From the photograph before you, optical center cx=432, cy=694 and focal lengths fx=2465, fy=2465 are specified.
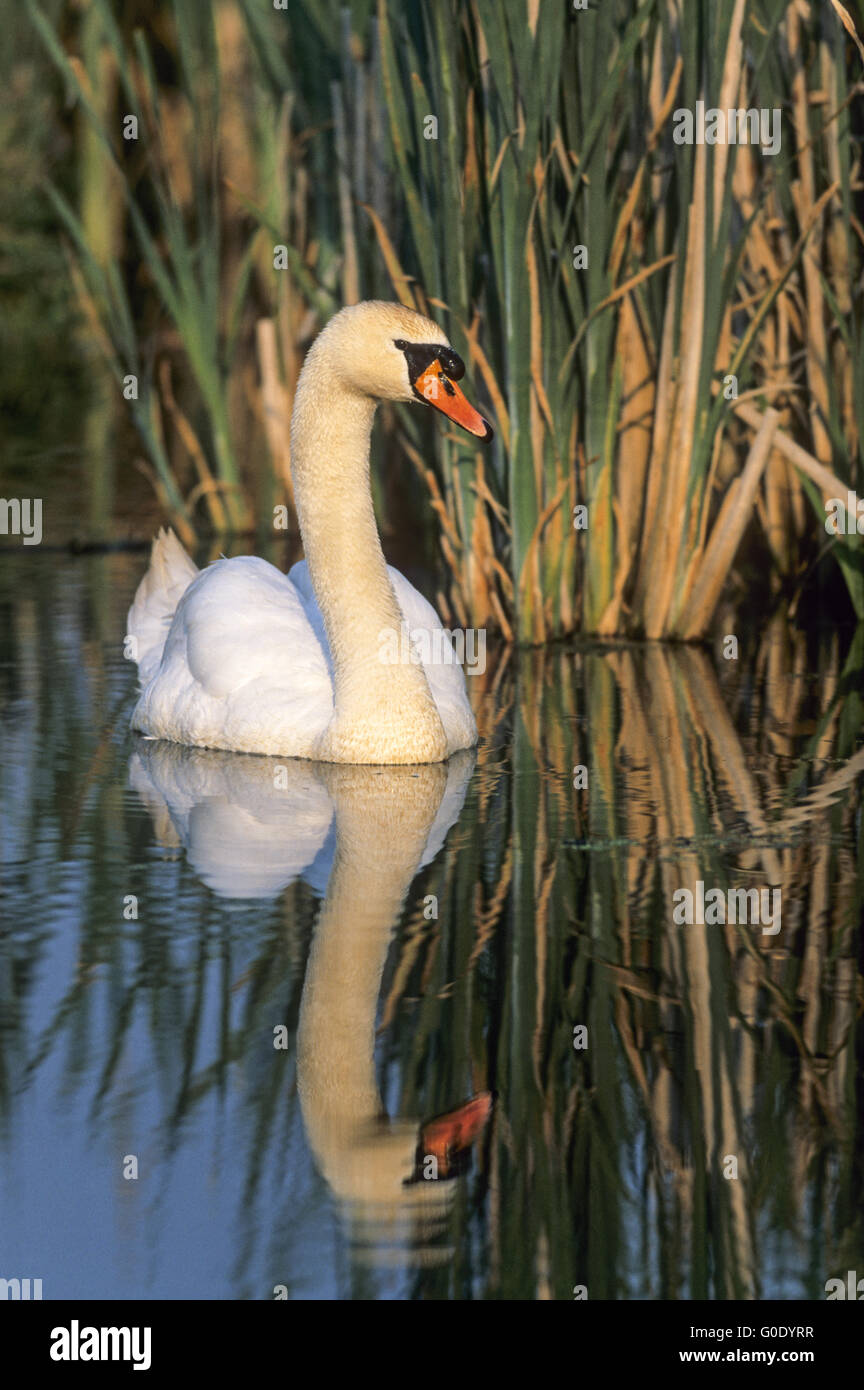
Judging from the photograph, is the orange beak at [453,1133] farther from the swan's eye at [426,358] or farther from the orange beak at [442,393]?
the swan's eye at [426,358]

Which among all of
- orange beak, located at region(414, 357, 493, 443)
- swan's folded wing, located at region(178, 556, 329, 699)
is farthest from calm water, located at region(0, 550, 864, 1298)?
orange beak, located at region(414, 357, 493, 443)

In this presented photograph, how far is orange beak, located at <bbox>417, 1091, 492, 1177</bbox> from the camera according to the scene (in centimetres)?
500

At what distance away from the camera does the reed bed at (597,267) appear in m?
9.57

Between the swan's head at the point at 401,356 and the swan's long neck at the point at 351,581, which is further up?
the swan's head at the point at 401,356

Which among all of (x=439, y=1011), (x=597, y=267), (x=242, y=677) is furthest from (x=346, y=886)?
(x=597, y=267)

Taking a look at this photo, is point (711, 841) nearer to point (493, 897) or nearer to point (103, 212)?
point (493, 897)

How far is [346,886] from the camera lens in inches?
279

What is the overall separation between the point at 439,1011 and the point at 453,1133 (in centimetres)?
82

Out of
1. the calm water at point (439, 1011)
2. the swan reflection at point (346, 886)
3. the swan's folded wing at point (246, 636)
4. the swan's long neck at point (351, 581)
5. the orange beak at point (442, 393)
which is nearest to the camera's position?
the calm water at point (439, 1011)

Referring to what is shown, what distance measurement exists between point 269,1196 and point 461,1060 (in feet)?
2.89

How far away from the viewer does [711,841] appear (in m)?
7.54

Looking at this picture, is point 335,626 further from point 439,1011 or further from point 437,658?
point 439,1011

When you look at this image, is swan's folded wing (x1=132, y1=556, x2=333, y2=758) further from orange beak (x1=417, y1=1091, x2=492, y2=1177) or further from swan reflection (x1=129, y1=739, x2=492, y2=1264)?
orange beak (x1=417, y1=1091, x2=492, y2=1177)

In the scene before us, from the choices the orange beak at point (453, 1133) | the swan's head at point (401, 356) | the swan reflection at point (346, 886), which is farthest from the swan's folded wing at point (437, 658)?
the orange beak at point (453, 1133)
